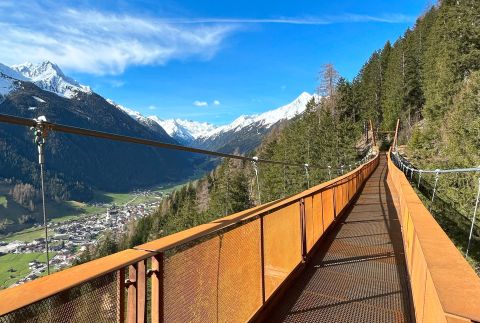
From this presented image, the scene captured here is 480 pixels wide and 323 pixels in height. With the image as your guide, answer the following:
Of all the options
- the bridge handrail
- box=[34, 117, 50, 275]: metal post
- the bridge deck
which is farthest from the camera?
the bridge deck

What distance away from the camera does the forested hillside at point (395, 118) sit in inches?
1130

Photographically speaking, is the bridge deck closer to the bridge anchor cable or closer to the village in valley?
the village in valley

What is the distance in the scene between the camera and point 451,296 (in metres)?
1.87

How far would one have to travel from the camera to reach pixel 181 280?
2.68 metres

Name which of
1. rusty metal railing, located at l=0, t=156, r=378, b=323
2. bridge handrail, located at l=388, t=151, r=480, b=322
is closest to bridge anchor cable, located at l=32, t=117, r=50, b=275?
rusty metal railing, located at l=0, t=156, r=378, b=323

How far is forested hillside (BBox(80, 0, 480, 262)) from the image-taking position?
28703 mm

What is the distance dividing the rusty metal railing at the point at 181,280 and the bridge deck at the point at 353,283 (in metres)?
0.36

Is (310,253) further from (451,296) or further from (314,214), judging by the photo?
(451,296)

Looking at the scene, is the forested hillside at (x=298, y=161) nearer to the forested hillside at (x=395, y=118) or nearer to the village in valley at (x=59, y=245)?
the forested hillside at (x=395, y=118)

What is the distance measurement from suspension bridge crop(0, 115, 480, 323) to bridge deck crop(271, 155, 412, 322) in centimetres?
1

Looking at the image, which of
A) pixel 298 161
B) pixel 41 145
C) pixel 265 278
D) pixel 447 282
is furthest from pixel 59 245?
pixel 298 161

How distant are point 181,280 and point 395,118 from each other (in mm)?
70245

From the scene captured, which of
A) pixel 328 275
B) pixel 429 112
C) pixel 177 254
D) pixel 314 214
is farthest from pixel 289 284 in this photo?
pixel 429 112

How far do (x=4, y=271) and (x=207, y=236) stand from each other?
70090 millimetres
